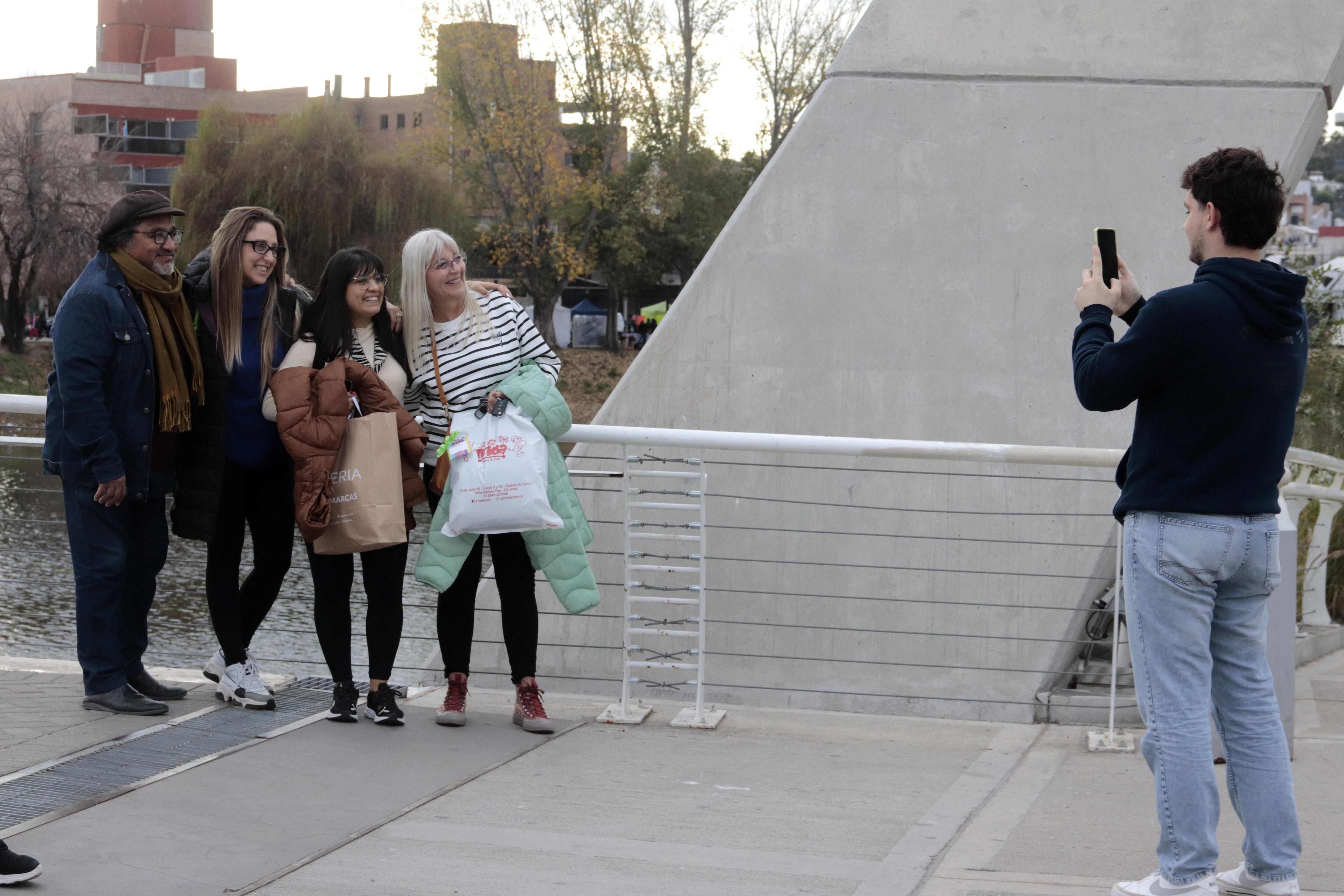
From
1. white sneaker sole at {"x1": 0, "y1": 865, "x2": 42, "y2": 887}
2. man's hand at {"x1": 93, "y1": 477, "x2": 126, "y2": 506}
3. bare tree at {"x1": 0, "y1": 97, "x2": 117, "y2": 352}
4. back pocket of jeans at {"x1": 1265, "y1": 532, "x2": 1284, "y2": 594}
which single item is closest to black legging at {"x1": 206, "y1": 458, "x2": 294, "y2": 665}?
man's hand at {"x1": 93, "y1": 477, "x2": 126, "y2": 506}

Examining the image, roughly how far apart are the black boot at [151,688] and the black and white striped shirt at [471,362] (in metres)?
1.28

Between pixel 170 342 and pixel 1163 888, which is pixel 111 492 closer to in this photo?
pixel 170 342

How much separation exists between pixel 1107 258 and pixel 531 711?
260 cm

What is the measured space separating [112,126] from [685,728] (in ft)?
235

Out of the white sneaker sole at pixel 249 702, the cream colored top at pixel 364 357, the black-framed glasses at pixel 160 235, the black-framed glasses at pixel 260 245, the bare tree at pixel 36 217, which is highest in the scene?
the bare tree at pixel 36 217

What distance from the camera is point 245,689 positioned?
4.95 meters

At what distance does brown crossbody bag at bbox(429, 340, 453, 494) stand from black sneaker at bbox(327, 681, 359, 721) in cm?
75

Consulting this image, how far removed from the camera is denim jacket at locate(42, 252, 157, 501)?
4574mm

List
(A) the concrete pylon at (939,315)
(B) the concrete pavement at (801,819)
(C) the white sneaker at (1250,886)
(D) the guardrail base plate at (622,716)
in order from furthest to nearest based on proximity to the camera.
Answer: (A) the concrete pylon at (939,315) < (D) the guardrail base plate at (622,716) < (B) the concrete pavement at (801,819) < (C) the white sneaker at (1250,886)

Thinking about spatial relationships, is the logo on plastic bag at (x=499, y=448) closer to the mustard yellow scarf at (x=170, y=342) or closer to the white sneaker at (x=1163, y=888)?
the mustard yellow scarf at (x=170, y=342)

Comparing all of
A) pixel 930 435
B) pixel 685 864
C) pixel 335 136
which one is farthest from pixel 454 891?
pixel 335 136

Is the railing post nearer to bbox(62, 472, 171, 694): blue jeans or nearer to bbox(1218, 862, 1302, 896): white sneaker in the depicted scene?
bbox(1218, 862, 1302, 896): white sneaker

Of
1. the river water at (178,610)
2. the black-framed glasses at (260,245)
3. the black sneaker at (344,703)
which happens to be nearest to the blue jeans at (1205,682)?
the black sneaker at (344,703)

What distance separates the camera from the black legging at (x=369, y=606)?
4.82 metres
